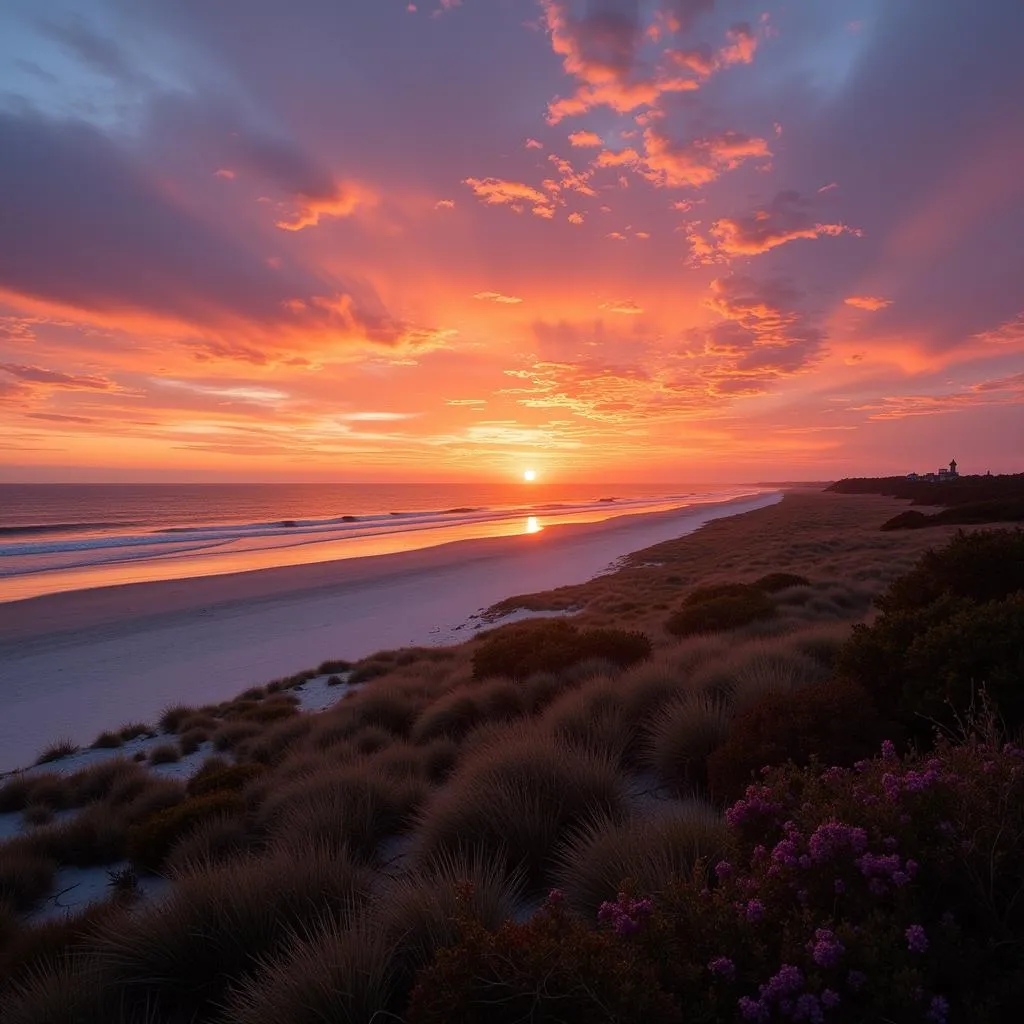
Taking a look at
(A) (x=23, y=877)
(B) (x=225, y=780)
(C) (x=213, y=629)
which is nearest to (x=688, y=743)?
(B) (x=225, y=780)

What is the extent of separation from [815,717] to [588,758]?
1990mm

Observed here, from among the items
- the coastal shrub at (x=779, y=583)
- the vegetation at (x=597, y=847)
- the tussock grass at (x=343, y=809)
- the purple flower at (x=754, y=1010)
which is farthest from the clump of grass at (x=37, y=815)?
the coastal shrub at (x=779, y=583)

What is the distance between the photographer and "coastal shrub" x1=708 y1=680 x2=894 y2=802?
5129 mm

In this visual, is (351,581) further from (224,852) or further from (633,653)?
(224,852)

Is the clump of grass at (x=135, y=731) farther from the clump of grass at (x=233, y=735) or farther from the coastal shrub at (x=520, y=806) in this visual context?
the coastal shrub at (x=520, y=806)

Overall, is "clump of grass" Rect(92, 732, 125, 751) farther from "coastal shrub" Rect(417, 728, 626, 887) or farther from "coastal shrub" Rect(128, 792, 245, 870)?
"coastal shrub" Rect(417, 728, 626, 887)

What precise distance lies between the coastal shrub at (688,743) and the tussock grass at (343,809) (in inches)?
96.7

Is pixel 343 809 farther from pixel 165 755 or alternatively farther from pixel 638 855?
pixel 165 755

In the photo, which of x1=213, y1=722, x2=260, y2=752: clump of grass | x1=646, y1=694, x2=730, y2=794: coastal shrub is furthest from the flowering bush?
x1=213, y1=722, x2=260, y2=752: clump of grass

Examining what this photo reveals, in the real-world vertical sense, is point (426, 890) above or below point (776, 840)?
below

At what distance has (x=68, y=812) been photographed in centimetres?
926

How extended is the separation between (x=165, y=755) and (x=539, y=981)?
10.8m

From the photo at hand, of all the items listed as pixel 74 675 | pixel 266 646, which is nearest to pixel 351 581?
pixel 266 646

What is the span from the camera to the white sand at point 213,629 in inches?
609
